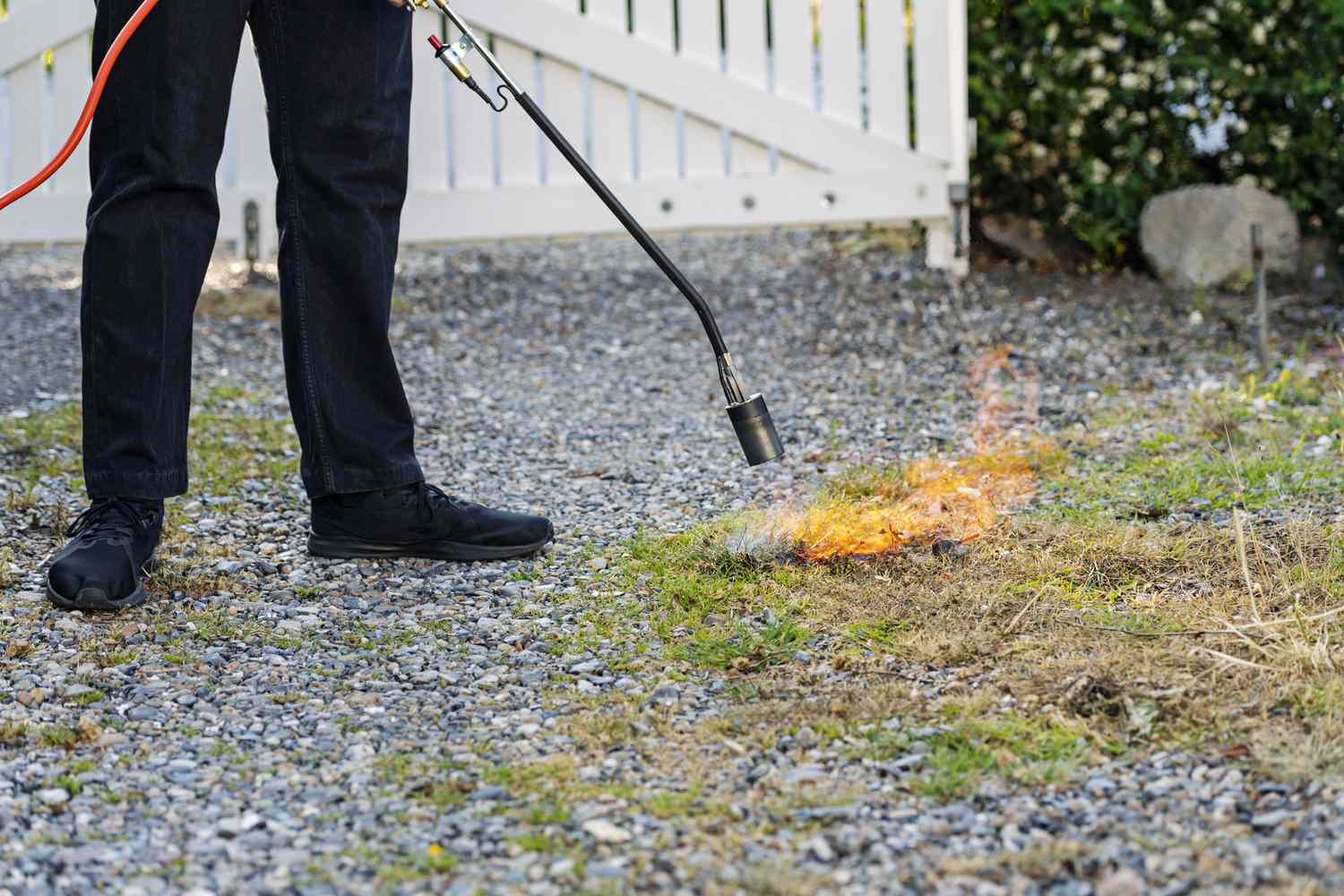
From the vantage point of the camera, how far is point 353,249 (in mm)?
2434

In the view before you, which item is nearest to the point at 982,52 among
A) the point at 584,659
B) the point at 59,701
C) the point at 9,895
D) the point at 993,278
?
the point at 993,278

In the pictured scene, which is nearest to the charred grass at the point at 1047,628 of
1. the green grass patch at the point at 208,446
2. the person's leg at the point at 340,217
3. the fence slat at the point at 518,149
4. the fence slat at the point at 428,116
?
the person's leg at the point at 340,217

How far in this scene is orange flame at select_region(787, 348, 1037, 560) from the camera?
2502 mm

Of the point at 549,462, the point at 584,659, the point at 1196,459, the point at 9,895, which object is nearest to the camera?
the point at 9,895

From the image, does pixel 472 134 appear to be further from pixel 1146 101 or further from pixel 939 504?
pixel 939 504

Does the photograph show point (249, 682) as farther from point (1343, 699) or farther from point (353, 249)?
point (1343, 699)

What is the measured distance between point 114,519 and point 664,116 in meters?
2.80

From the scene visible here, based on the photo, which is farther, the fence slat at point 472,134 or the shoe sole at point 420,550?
the fence slat at point 472,134

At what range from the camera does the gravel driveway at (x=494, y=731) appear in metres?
1.55

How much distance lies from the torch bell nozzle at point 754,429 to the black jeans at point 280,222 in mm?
559

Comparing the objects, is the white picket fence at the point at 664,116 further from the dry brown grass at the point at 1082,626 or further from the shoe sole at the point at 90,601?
the shoe sole at the point at 90,601

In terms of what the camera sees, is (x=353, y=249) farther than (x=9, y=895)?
Yes

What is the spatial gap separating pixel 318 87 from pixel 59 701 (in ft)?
3.26

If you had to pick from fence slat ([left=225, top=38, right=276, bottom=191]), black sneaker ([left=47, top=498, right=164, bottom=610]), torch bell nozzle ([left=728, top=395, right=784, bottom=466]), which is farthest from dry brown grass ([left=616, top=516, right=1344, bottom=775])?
fence slat ([left=225, top=38, right=276, bottom=191])
